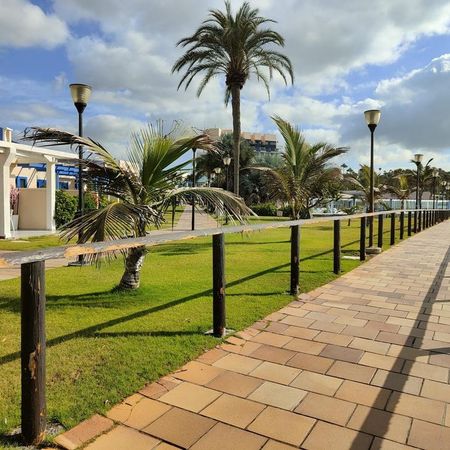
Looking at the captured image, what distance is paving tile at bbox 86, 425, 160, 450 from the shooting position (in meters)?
2.18

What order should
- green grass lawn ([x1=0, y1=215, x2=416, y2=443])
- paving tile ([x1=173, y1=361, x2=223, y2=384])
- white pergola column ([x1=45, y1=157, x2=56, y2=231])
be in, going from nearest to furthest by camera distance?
green grass lawn ([x1=0, y1=215, x2=416, y2=443]) → paving tile ([x1=173, y1=361, x2=223, y2=384]) → white pergola column ([x1=45, y1=157, x2=56, y2=231])

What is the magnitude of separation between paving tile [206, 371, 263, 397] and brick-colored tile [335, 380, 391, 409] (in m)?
0.55

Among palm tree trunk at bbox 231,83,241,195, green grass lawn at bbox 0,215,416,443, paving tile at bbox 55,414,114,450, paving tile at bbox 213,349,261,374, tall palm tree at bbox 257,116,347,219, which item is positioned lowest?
paving tile at bbox 55,414,114,450

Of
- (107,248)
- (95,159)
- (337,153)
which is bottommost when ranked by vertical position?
(107,248)

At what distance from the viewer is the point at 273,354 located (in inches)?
136

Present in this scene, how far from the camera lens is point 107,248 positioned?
2.69 meters

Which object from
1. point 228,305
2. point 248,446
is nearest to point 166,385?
point 248,446

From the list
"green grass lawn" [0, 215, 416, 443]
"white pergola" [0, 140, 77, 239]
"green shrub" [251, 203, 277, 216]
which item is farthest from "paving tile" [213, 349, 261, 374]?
"green shrub" [251, 203, 277, 216]

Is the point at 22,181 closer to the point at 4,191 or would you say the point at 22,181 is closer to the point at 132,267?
the point at 4,191

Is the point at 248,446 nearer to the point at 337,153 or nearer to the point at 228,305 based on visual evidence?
the point at 228,305

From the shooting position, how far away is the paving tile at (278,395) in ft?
8.68

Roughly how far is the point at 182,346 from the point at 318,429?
4.78ft

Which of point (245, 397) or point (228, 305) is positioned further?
point (228, 305)

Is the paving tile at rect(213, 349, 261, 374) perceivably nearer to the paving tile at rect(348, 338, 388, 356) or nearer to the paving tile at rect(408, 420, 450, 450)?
the paving tile at rect(348, 338, 388, 356)
